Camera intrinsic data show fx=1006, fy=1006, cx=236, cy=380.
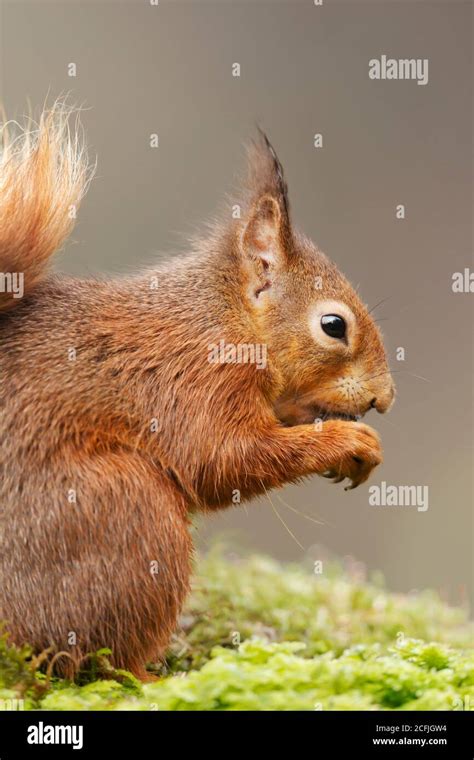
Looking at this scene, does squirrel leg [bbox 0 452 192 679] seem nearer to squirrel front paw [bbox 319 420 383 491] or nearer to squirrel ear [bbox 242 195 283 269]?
squirrel front paw [bbox 319 420 383 491]

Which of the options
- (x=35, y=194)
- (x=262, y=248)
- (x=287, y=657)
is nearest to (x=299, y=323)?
(x=262, y=248)

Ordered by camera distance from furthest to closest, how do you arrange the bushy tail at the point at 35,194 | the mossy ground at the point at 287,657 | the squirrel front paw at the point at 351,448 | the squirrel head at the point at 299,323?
the squirrel head at the point at 299,323
the squirrel front paw at the point at 351,448
the bushy tail at the point at 35,194
the mossy ground at the point at 287,657

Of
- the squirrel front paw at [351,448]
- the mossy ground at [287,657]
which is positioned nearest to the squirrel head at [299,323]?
the squirrel front paw at [351,448]

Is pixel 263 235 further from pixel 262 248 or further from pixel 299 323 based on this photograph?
pixel 299 323

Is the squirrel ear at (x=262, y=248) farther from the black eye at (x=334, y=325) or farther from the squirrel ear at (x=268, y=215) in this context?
the black eye at (x=334, y=325)

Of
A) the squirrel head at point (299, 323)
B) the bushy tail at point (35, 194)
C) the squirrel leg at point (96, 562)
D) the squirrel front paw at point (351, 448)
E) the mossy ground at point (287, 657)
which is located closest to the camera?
the mossy ground at point (287, 657)

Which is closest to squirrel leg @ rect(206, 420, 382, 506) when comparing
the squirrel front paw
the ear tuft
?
the squirrel front paw
